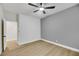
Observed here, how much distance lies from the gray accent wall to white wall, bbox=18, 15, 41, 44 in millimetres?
434

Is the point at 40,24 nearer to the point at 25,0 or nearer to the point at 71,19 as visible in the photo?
the point at 71,19

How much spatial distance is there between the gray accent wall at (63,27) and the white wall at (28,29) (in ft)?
1.42

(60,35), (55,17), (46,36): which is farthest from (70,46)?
(55,17)

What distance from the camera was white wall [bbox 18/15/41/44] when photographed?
3.66 metres

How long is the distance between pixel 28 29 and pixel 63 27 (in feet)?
6.45

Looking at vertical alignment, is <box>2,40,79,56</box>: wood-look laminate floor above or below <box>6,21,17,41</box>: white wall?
below

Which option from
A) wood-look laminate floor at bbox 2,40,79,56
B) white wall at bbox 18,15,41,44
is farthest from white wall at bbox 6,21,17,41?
wood-look laminate floor at bbox 2,40,79,56

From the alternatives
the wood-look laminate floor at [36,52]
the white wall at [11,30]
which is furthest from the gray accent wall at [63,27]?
the white wall at [11,30]

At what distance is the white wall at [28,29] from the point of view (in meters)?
3.66

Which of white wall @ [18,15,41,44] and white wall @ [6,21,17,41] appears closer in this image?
white wall @ [18,15,41,44]

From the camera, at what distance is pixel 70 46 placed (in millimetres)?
3203

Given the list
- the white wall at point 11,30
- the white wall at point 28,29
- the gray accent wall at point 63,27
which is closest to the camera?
the gray accent wall at point 63,27

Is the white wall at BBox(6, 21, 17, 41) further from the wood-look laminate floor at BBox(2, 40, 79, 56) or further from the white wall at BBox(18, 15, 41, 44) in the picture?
the wood-look laminate floor at BBox(2, 40, 79, 56)

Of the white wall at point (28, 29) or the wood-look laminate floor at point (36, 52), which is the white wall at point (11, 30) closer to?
the white wall at point (28, 29)
